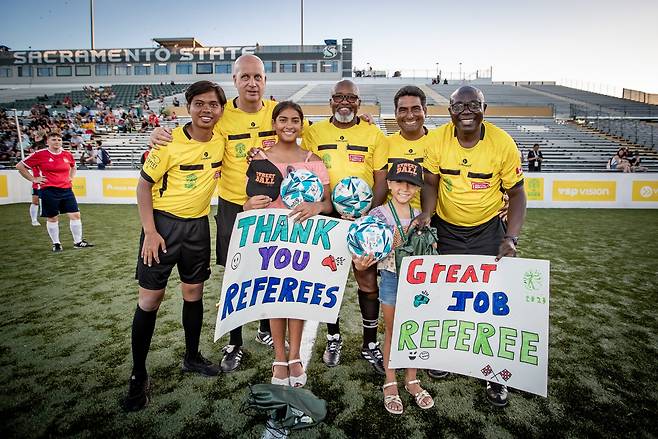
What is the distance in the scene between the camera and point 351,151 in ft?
10.1

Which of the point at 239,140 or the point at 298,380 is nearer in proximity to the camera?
the point at 298,380

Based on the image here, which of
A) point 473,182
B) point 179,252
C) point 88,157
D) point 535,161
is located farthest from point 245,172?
point 88,157

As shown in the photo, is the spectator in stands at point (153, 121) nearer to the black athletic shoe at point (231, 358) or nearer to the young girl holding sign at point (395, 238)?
the black athletic shoe at point (231, 358)

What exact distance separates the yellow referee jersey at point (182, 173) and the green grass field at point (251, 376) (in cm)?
133

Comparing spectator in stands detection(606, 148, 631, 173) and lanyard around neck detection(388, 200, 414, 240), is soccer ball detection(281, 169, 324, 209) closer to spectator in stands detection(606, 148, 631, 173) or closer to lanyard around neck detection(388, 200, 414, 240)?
lanyard around neck detection(388, 200, 414, 240)

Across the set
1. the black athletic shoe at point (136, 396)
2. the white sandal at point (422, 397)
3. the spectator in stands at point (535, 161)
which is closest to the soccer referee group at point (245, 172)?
the black athletic shoe at point (136, 396)

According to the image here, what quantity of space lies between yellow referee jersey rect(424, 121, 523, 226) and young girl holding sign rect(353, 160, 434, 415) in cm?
30

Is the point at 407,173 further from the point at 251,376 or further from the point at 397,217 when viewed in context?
the point at 251,376

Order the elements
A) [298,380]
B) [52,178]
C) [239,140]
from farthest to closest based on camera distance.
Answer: [52,178] → [239,140] → [298,380]

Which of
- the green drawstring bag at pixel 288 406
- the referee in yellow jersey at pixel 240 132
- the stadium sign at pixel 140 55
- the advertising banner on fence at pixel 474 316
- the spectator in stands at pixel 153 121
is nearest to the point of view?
the green drawstring bag at pixel 288 406

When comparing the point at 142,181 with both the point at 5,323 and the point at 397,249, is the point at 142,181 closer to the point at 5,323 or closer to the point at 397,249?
the point at 397,249

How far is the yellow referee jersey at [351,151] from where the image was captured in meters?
3.09

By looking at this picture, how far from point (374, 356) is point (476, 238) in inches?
49.6

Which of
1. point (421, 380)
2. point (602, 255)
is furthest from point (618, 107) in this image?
point (421, 380)
